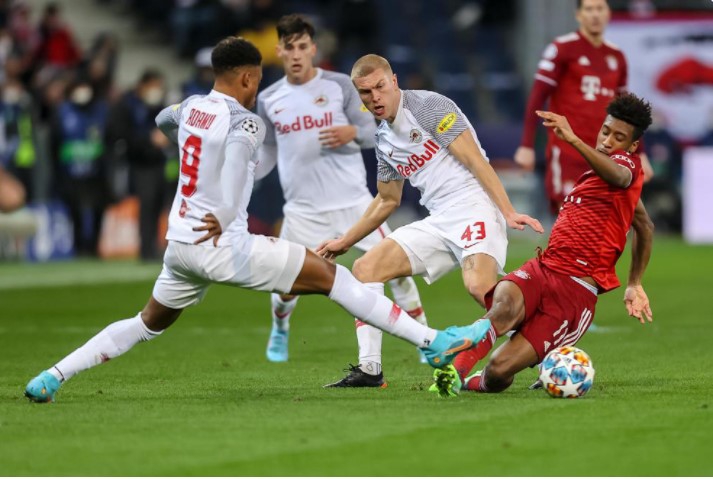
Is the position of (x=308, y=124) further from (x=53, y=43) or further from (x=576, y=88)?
(x=53, y=43)

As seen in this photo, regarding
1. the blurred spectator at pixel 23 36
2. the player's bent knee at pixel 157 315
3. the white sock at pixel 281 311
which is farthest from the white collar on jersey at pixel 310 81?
the blurred spectator at pixel 23 36

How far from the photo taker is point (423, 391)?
8.62 m

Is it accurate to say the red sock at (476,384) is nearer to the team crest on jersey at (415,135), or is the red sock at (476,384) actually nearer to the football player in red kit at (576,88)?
the team crest on jersey at (415,135)

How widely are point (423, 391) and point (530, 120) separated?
14.2 ft

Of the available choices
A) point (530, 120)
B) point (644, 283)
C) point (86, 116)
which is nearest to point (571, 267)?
point (530, 120)

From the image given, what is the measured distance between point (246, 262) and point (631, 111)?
237 cm

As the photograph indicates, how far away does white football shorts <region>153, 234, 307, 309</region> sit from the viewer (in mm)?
7910

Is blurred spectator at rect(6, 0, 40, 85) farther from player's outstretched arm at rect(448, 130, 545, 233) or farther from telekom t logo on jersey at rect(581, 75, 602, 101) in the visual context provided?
player's outstretched arm at rect(448, 130, 545, 233)

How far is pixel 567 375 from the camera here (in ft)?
26.5

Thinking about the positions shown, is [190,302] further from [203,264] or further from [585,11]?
[585,11]

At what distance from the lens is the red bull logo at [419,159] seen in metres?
9.16

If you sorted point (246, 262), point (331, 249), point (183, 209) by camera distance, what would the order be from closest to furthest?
point (246, 262), point (183, 209), point (331, 249)

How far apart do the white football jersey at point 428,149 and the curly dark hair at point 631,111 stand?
0.88m

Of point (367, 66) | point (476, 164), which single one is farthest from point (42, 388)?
point (476, 164)
